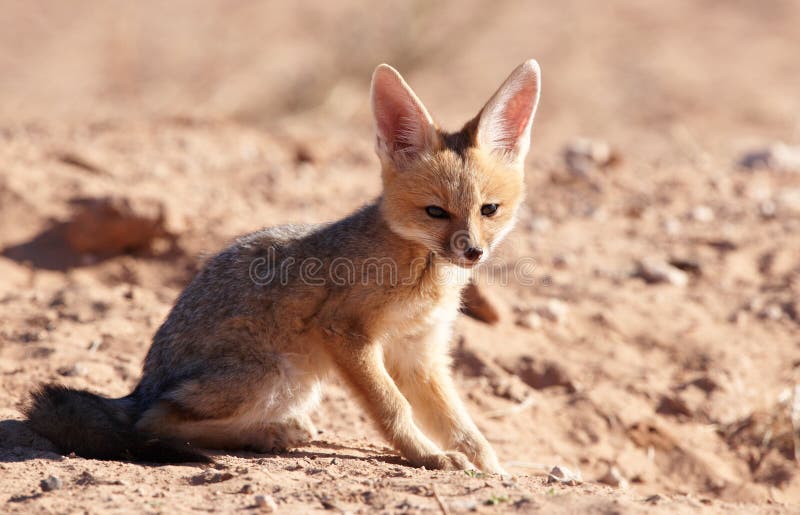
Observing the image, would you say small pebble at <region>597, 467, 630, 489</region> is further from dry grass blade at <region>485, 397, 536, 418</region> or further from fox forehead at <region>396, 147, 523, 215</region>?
fox forehead at <region>396, 147, 523, 215</region>

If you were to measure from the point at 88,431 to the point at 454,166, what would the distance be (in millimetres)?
2298

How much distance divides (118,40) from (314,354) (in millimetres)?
14866

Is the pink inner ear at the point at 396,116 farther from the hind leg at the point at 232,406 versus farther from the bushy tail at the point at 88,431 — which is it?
the bushy tail at the point at 88,431

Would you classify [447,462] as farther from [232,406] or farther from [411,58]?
[411,58]

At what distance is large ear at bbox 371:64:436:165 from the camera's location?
4.88m

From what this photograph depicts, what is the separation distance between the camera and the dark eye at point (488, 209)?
4879 millimetres

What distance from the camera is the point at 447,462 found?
4.52 m

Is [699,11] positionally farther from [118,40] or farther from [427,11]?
[118,40]

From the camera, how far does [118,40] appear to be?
17.8 metres

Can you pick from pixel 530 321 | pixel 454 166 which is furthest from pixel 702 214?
pixel 454 166

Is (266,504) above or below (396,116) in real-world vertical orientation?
below

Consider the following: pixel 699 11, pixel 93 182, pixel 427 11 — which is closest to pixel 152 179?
→ pixel 93 182

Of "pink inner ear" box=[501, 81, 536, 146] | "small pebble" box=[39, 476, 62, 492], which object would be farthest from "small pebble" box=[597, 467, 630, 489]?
"small pebble" box=[39, 476, 62, 492]

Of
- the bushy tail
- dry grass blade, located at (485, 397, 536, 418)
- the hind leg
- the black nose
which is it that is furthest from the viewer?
dry grass blade, located at (485, 397, 536, 418)
